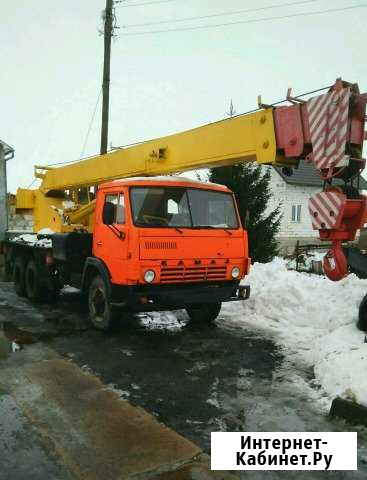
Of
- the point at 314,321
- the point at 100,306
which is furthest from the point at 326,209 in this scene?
the point at 100,306

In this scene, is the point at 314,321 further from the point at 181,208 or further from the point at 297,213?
the point at 297,213

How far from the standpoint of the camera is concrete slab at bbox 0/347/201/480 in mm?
3412

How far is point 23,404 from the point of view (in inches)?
179

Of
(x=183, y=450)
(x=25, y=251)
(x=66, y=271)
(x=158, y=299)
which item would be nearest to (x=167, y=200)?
(x=158, y=299)

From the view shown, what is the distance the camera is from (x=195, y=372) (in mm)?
5598

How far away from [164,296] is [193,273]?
0.61 meters

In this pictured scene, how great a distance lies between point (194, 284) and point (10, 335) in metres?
3.11

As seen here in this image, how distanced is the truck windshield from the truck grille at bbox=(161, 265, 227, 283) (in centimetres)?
69

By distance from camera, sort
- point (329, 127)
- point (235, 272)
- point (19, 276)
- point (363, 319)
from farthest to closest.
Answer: point (19, 276) → point (235, 272) → point (363, 319) → point (329, 127)

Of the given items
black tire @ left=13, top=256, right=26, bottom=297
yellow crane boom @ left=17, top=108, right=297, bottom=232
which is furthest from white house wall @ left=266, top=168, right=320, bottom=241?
black tire @ left=13, top=256, right=26, bottom=297

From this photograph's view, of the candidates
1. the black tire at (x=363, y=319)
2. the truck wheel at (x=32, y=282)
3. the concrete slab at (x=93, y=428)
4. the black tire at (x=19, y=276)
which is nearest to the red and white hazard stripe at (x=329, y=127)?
the black tire at (x=363, y=319)

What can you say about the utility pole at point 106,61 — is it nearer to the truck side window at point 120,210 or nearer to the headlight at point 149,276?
the truck side window at point 120,210

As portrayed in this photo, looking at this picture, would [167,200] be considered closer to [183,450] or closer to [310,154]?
[310,154]

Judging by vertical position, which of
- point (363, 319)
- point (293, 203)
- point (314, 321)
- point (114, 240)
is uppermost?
point (293, 203)
